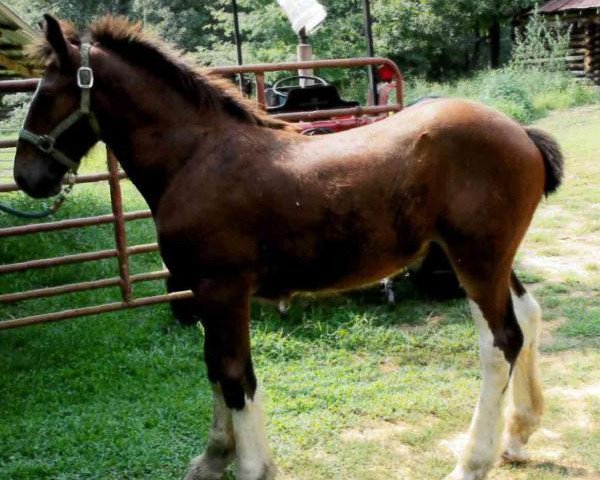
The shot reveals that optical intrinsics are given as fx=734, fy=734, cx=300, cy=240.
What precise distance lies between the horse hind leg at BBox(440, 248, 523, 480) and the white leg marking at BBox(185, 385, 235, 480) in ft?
3.38

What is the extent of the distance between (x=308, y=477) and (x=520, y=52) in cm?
2073

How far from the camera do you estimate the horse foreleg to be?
298 cm

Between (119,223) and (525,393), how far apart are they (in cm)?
275

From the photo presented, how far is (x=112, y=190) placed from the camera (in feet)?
15.6

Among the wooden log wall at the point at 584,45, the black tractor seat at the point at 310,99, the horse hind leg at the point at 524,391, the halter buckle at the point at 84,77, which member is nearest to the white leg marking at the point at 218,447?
the horse hind leg at the point at 524,391

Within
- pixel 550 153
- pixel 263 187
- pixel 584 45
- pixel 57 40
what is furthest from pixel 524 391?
pixel 584 45

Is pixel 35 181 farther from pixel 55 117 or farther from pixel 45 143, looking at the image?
pixel 55 117

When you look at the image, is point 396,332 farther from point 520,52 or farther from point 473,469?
point 520,52

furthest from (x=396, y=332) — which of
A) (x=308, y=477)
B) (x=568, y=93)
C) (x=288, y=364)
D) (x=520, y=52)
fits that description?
(x=520, y=52)

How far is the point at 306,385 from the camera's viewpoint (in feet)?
14.2

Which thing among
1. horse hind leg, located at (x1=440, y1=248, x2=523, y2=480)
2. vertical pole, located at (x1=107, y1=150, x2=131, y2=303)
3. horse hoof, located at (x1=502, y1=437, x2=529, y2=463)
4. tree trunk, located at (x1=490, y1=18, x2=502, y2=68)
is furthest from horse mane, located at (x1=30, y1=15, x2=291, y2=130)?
tree trunk, located at (x1=490, y1=18, x2=502, y2=68)

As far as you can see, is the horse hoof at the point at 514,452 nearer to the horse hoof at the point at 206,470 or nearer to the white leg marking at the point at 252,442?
the white leg marking at the point at 252,442

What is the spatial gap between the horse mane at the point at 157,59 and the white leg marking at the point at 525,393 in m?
1.53

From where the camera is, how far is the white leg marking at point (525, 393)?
133 inches
